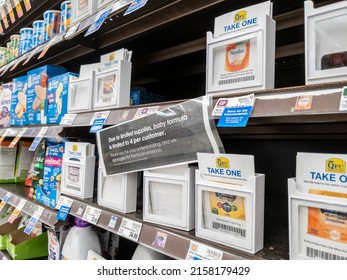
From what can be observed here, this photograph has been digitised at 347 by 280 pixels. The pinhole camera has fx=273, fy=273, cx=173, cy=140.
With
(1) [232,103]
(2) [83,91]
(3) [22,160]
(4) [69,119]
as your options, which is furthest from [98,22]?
(3) [22,160]

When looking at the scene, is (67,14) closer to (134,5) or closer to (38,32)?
(38,32)

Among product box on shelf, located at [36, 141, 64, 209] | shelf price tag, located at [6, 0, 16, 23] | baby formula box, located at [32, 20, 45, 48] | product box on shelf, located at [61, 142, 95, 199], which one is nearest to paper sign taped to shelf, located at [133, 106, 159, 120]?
product box on shelf, located at [61, 142, 95, 199]

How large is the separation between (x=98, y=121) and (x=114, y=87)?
151 mm

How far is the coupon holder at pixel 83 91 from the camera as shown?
46.3 inches

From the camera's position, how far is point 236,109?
2.11 ft

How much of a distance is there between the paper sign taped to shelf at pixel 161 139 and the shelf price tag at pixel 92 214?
162mm

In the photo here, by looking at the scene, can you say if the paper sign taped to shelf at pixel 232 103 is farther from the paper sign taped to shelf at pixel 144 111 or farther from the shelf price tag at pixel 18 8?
the shelf price tag at pixel 18 8

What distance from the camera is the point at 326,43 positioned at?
601 mm

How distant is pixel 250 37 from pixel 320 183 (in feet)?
1.28

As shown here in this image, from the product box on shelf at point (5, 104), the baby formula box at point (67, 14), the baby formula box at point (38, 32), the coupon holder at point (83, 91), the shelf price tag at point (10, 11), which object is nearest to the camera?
the coupon holder at point (83, 91)

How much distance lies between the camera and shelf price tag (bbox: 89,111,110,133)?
1.01m

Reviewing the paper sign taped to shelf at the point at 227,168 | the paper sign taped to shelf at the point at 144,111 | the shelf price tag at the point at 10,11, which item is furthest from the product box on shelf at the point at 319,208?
the shelf price tag at the point at 10,11
